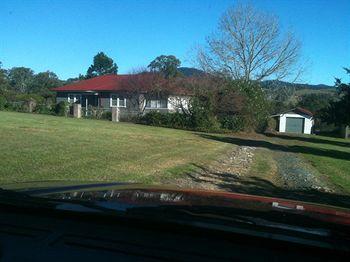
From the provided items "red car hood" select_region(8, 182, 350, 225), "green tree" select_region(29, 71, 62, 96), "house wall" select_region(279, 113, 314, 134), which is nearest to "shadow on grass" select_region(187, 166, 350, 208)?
"red car hood" select_region(8, 182, 350, 225)

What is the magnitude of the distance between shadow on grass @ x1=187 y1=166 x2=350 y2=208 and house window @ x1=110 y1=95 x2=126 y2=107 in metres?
43.7

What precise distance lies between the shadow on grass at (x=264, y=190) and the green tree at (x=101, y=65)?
106901 mm

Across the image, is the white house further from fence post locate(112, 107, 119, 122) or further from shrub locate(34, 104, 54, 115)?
shrub locate(34, 104, 54, 115)

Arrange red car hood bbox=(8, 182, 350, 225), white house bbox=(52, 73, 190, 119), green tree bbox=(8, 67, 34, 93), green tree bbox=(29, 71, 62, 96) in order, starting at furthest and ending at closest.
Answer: green tree bbox=(8, 67, 34, 93) → green tree bbox=(29, 71, 62, 96) → white house bbox=(52, 73, 190, 119) → red car hood bbox=(8, 182, 350, 225)

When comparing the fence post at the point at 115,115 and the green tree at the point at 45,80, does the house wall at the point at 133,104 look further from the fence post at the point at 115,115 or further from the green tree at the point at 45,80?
the green tree at the point at 45,80

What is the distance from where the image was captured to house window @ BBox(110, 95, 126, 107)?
5925 cm

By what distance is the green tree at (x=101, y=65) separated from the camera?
396 feet

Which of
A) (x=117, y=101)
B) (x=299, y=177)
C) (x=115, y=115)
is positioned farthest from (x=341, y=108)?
(x=299, y=177)

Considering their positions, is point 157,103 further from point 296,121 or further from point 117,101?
point 296,121

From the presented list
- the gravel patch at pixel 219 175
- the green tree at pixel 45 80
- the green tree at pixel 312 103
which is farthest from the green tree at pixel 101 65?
the gravel patch at pixel 219 175

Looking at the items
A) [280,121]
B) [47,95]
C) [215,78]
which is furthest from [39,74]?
[215,78]

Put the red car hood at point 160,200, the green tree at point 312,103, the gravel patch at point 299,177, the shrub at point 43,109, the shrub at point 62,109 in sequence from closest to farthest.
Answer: the red car hood at point 160,200 < the gravel patch at point 299,177 < the shrub at point 62,109 < the shrub at point 43,109 < the green tree at point 312,103

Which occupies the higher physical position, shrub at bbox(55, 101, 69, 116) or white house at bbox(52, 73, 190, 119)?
white house at bbox(52, 73, 190, 119)

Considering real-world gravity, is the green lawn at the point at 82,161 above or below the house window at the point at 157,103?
below
